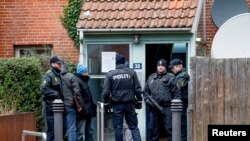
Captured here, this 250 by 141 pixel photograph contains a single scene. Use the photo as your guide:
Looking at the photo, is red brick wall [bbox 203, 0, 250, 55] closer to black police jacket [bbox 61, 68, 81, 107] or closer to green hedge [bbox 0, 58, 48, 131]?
green hedge [bbox 0, 58, 48, 131]

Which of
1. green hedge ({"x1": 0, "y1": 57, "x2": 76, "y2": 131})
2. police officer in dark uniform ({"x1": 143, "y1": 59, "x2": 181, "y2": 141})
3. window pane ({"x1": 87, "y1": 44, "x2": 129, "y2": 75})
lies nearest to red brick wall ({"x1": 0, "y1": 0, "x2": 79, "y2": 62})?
window pane ({"x1": 87, "y1": 44, "x2": 129, "y2": 75})

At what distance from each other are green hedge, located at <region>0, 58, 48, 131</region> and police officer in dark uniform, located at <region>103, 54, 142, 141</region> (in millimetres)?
2266

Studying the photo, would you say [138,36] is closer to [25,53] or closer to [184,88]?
[184,88]

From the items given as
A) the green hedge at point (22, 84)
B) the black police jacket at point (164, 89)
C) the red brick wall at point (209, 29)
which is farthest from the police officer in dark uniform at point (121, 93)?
the red brick wall at point (209, 29)

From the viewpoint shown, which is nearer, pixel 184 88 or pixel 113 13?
pixel 184 88

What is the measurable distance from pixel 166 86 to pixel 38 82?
3006 mm

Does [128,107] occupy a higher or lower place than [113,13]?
lower

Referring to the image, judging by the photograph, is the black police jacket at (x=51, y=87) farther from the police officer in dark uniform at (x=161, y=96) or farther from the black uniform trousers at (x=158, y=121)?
the black uniform trousers at (x=158, y=121)

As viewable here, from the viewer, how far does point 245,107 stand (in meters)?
10.0

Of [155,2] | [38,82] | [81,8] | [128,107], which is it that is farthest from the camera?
[81,8]

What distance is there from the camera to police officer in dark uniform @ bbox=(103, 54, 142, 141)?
1121 centimetres

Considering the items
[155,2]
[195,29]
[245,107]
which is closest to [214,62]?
[245,107]

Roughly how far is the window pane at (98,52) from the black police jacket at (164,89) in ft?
7.15

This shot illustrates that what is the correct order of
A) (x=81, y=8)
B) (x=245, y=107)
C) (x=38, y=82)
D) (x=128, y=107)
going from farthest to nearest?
(x=81, y=8), (x=38, y=82), (x=128, y=107), (x=245, y=107)
